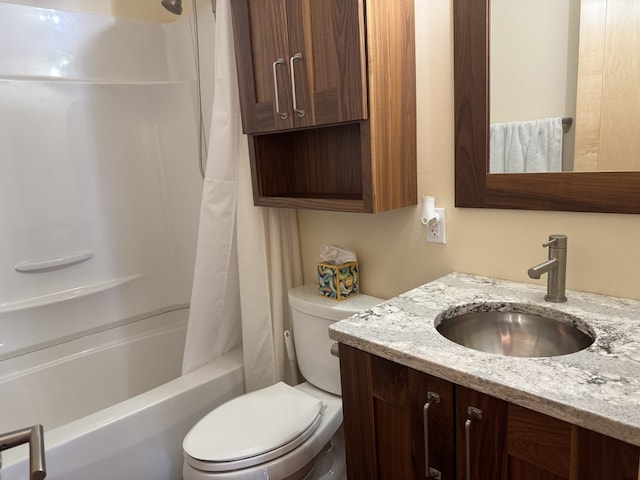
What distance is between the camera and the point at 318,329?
1532mm

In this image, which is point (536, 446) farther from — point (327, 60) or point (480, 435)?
point (327, 60)

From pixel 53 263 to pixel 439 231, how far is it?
1.67 m

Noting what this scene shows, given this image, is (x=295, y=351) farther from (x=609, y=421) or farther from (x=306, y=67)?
(x=609, y=421)

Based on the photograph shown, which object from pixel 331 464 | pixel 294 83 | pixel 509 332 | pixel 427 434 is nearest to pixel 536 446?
pixel 427 434

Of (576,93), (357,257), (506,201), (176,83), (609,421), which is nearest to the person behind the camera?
(609,421)

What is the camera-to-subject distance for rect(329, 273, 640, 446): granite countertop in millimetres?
680

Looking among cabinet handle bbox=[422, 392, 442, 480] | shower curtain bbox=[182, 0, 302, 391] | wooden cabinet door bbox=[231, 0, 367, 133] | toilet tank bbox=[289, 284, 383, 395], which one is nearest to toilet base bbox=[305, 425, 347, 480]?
toilet tank bbox=[289, 284, 383, 395]

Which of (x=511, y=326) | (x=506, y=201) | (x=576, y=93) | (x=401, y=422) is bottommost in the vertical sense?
(x=401, y=422)

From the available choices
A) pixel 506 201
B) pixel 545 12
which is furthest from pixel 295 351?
pixel 545 12

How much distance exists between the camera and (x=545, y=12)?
110 centimetres

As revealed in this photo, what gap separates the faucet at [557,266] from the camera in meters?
1.06

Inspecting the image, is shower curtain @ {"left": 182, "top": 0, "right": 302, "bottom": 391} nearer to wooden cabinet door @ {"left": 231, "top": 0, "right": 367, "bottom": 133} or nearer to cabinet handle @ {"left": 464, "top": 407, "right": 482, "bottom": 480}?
wooden cabinet door @ {"left": 231, "top": 0, "right": 367, "bottom": 133}

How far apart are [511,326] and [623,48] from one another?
0.69 m

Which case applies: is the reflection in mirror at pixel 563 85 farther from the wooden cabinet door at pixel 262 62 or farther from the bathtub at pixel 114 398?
the bathtub at pixel 114 398
